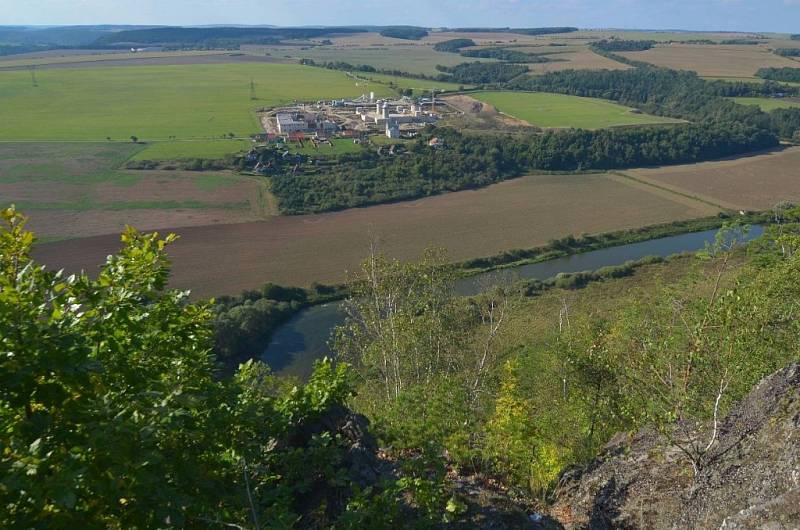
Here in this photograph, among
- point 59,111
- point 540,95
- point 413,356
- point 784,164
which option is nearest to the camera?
point 413,356

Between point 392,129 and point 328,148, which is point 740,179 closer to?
point 392,129

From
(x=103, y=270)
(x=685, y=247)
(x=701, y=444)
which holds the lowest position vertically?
(x=685, y=247)

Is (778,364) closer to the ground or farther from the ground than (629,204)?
farther from the ground

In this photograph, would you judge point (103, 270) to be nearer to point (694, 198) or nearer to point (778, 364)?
point (778, 364)

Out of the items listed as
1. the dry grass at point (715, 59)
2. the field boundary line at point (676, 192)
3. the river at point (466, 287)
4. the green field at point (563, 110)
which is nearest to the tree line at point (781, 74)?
the dry grass at point (715, 59)

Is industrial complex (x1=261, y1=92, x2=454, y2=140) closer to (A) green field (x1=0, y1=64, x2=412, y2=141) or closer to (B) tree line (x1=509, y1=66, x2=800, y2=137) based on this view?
(A) green field (x1=0, y1=64, x2=412, y2=141)

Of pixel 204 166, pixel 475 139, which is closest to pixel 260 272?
pixel 204 166

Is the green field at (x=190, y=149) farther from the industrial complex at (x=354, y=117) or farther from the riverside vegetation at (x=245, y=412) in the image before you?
the riverside vegetation at (x=245, y=412)
